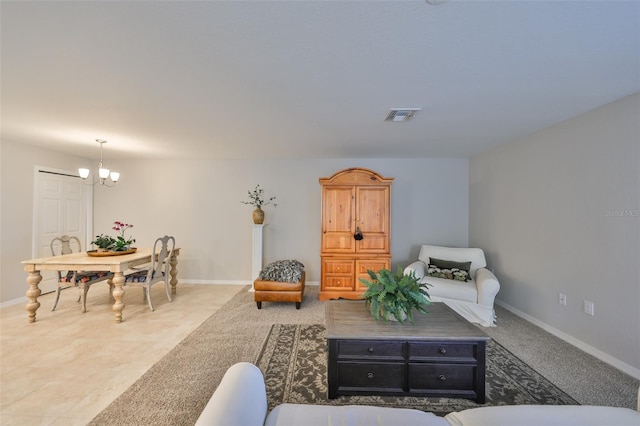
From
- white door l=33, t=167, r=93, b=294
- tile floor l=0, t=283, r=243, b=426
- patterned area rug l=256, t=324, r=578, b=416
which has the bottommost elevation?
tile floor l=0, t=283, r=243, b=426

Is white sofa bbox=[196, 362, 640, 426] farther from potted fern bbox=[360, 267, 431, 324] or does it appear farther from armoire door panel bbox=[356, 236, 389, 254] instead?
armoire door panel bbox=[356, 236, 389, 254]

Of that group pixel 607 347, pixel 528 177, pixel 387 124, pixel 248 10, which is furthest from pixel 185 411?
pixel 528 177

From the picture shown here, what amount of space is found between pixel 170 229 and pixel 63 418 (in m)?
3.71

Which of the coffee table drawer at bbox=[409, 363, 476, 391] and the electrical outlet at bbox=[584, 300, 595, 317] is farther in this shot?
the electrical outlet at bbox=[584, 300, 595, 317]

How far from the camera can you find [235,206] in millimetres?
5031

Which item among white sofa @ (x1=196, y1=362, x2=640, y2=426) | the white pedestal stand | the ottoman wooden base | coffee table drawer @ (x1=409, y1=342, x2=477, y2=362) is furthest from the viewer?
the white pedestal stand

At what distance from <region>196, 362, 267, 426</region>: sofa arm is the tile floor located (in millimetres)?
1416

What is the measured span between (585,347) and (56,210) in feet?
24.7

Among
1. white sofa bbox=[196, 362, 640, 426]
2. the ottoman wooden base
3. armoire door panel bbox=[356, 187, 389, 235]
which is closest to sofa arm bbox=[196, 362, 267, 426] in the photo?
white sofa bbox=[196, 362, 640, 426]

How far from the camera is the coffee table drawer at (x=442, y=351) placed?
185cm

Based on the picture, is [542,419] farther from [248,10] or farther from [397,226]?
[397,226]

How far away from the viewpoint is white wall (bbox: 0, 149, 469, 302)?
488cm

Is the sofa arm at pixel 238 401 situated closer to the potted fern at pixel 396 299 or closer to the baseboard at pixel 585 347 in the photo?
the potted fern at pixel 396 299

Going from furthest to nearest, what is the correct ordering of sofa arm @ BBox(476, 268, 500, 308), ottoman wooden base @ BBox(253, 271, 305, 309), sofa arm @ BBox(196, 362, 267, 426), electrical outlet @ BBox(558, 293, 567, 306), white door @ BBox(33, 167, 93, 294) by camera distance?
1. white door @ BBox(33, 167, 93, 294)
2. ottoman wooden base @ BBox(253, 271, 305, 309)
3. sofa arm @ BBox(476, 268, 500, 308)
4. electrical outlet @ BBox(558, 293, 567, 306)
5. sofa arm @ BBox(196, 362, 267, 426)
